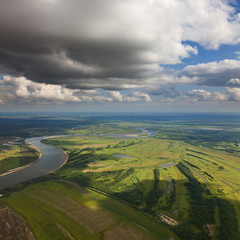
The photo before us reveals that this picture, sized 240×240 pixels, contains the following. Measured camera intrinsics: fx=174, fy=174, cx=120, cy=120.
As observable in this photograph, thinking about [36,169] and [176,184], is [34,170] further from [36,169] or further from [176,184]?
[176,184]

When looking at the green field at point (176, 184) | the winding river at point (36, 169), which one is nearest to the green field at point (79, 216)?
the green field at point (176, 184)

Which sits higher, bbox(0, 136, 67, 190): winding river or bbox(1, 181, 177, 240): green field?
bbox(1, 181, 177, 240): green field

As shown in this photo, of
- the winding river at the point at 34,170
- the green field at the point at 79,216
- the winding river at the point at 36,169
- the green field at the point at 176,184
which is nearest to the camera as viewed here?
the green field at the point at 79,216

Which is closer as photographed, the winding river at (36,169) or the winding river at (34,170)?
the winding river at (36,169)

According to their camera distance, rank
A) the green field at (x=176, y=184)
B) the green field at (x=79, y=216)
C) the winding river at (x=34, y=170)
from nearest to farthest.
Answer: the green field at (x=79, y=216), the green field at (x=176, y=184), the winding river at (x=34, y=170)

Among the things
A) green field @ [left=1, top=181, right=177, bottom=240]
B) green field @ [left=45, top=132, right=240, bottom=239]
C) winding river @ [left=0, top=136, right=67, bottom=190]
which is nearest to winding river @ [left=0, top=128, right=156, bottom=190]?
winding river @ [left=0, top=136, right=67, bottom=190]

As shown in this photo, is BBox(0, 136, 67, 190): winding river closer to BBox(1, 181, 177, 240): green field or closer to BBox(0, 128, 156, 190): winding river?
BBox(0, 128, 156, 190): winding river

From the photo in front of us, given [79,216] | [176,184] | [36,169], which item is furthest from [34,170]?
[176,184]

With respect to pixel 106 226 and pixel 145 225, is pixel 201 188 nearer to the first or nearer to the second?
pixel 145 225

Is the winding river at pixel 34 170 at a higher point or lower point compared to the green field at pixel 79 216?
lower

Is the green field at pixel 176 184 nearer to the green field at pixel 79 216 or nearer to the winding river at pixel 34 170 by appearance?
the green field at pixel 79 216

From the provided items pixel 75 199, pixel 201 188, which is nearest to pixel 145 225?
pixel 75 199
